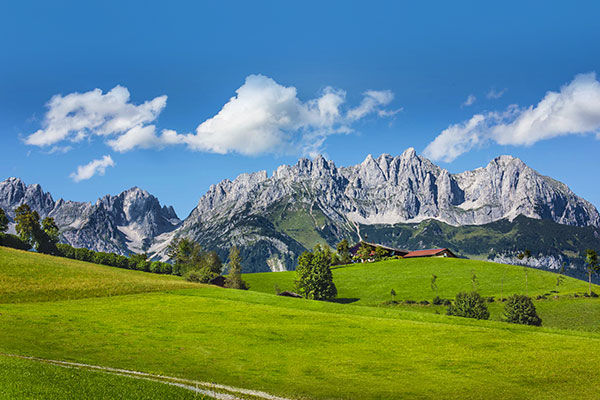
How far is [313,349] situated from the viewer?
50.7 m

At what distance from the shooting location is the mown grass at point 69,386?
21.1 meters

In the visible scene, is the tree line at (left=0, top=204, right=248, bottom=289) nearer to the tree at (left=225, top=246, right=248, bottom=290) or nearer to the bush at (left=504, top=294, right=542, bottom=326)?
the tree at (left=225, top=246, right=248, bottom=290)

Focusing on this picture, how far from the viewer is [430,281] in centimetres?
13975

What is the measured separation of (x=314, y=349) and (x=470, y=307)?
51684 mm

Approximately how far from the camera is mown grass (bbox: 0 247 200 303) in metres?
78.5

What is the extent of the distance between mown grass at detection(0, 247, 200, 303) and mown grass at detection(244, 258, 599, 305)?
56.1m

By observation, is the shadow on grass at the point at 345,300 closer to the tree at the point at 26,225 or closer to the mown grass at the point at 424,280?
the mown grass at the point at 424,280

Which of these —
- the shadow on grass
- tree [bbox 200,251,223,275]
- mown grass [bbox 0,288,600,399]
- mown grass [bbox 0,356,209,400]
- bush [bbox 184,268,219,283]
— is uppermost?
tree [bbox 200,251,223,275]

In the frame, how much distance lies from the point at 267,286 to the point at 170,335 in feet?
334

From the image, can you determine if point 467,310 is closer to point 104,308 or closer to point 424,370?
point 424,370

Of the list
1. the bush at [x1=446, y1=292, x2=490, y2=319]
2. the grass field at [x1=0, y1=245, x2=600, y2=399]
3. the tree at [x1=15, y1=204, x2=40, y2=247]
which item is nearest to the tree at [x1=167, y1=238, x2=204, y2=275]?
the tree at [x1=15, y1=204, x2=40, y2=247]

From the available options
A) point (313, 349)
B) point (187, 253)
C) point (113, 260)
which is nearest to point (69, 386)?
point (313, 349)

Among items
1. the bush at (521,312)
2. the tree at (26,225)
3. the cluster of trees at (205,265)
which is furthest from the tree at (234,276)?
the bush at (521,312)

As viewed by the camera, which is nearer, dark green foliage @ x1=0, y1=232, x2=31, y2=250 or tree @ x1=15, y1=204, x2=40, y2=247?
dark green foliage @ x1=0, y1=232, x2=31, y2=250
